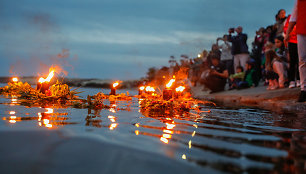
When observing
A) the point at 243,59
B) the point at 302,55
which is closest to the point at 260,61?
the point at 243,59

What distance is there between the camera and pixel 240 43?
36.0ft

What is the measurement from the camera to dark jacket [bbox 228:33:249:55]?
36.1 ft

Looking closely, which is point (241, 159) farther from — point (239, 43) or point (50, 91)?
point (239, 43)

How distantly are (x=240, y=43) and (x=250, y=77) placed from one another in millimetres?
1477

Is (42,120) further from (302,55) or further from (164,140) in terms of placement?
(302,55)

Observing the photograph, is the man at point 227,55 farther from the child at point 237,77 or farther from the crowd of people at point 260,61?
the child at point 237,77

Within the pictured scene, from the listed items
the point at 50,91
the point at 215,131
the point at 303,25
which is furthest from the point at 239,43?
the point at 215,131

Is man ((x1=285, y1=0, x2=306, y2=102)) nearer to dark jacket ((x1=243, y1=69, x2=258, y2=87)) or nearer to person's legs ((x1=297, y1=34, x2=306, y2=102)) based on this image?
person's legs ((x1=297, y1=34, x2=306, y2=102))

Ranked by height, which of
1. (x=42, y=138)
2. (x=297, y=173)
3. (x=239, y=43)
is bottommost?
(x=297, y=173)

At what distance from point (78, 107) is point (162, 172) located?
262cm

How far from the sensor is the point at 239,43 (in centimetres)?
1101

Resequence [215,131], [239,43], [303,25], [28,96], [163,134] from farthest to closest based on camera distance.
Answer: [239,43] → [303,25] → [28,96] → [215,131] → [163,134]

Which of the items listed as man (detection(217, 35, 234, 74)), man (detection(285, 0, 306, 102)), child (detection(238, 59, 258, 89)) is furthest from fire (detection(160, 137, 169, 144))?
man (detection(217, 35, 234, 74))

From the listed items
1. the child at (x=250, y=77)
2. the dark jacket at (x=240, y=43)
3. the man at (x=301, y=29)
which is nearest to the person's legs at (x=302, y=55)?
the man at (x=301, y=29)
